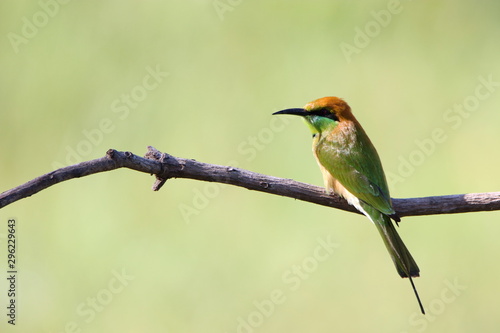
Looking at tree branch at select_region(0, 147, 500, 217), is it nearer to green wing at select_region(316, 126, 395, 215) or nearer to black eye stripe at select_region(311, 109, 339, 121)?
green wing at select_region(316, 126, 395, 215)

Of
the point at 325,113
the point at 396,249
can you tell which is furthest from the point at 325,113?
the point at 396,249

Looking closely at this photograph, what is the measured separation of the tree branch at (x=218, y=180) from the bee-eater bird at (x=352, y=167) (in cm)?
9

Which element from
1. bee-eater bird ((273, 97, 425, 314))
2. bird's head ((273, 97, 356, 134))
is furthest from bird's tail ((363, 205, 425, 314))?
bird's head ((273, 97, 356, 134))

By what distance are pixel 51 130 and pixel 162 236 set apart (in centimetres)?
96

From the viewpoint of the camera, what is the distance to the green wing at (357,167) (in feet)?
7.30

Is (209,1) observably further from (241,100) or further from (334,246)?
(334,246)

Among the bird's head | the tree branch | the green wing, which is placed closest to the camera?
the tree branch

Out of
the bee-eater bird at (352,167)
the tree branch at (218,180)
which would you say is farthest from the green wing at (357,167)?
the tree branch at (218,180)

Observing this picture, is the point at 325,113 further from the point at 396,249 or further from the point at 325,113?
the point at 396,249

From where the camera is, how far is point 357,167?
2350mm

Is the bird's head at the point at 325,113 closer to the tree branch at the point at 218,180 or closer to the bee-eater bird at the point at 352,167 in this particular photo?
the bee-eater bird at the point at 352,167

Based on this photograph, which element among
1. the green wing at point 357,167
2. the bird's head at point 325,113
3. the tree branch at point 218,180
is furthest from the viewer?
the bird's head at point 325,113

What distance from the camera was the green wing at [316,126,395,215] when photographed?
7.30 ft

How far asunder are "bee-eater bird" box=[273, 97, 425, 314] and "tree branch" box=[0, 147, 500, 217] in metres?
0.09
